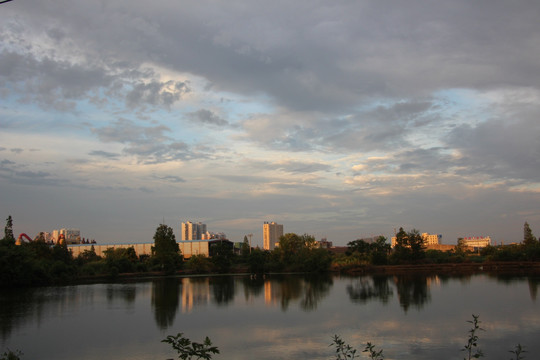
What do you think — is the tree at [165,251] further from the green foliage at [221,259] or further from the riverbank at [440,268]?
the riverbank at [440,268]

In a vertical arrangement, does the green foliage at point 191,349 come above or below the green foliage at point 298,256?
above

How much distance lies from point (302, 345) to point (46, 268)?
1783 inches

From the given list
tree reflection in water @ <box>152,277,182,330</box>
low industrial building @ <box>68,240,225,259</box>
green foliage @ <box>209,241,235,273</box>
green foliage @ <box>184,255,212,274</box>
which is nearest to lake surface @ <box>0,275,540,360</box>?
tree reflection in water @ <box>152,277,182,330</box>

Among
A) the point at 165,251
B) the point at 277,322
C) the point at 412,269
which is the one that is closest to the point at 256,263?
the point at 165,251

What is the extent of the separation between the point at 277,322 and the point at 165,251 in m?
47.8

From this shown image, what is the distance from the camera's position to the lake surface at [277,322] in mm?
15812

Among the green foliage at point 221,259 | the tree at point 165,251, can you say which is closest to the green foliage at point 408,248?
the green foliage at point 221,259

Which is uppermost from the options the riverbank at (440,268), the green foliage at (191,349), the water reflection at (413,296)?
the green foliage at (191,349)

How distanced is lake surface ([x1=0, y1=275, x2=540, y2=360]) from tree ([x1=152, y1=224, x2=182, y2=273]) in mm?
29664

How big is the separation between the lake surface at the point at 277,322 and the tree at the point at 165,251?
29664mm

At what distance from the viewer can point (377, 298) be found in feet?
100

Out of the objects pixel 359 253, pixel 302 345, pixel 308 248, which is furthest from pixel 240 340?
pixel 308 248

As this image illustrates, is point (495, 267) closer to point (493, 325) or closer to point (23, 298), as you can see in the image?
point (493, 325)

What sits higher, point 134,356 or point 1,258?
point 1,258
